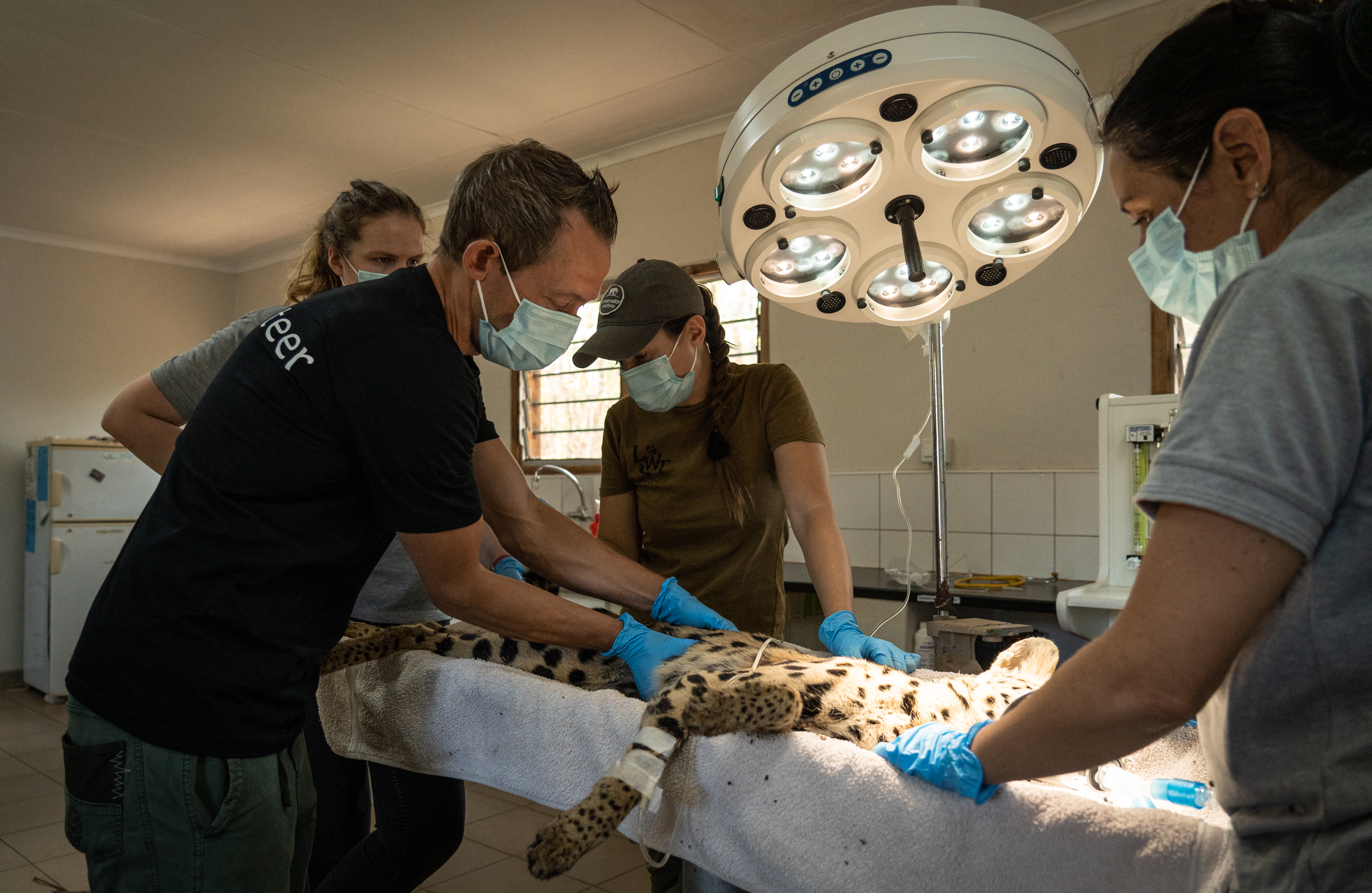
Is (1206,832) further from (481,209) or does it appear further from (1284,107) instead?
(481,209)

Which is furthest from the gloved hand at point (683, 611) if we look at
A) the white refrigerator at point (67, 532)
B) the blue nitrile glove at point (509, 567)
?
the white refrigerator at point (67, 532)

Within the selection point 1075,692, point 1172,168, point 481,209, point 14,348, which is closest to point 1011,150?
point 1172,168

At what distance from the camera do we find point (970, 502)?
368 cm

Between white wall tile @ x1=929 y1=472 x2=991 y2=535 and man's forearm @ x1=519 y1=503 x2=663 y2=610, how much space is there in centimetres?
201

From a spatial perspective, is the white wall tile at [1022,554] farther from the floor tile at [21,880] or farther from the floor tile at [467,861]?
the floor tile at [21,880]

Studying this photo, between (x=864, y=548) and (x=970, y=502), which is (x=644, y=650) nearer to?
(x=970, y=502)

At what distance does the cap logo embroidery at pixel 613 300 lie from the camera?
2.13 meters

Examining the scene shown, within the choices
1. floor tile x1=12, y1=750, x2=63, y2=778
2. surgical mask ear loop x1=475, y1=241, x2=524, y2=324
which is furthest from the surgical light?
floor tile x1=12, y1=750, x2=63, y2=778

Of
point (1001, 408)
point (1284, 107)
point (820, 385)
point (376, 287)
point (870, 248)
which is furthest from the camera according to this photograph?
point (820, 385)

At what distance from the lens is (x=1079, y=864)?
0.97 m

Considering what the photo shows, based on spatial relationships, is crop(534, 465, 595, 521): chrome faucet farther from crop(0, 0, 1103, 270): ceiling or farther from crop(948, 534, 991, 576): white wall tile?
crop(948, 534, 991, 576): white wall tile

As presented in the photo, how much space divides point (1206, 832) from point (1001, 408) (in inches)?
113

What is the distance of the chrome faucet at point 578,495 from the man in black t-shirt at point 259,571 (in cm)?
345

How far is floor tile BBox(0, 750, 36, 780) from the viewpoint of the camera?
13.8 feet
